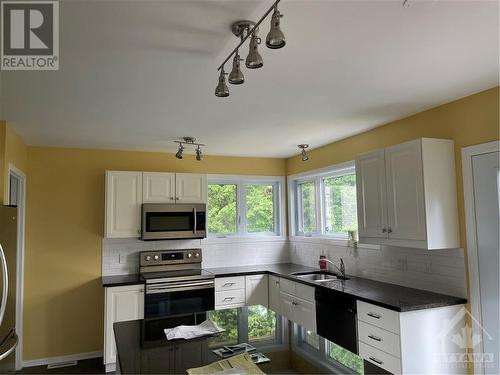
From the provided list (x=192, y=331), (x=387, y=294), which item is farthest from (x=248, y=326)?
(x=387, y=294)

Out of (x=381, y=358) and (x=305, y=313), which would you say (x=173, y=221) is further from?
(x=381, y=358)

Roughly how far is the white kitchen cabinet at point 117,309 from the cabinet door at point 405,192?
2717 mm

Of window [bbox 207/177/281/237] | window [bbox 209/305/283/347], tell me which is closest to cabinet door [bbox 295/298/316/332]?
window [bbox 209/305/283/347]

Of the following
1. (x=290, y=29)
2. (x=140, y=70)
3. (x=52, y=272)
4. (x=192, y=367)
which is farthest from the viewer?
(x=52, y=272)

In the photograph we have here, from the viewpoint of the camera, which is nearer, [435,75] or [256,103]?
[435,75]

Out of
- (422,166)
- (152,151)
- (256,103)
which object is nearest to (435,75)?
(422,166)

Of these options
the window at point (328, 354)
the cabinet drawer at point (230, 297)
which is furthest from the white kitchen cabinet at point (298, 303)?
the window at point (328, 354)

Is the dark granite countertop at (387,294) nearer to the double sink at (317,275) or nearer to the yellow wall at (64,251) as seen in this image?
the double sink at (317,275)

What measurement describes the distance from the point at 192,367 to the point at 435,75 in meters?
2.24

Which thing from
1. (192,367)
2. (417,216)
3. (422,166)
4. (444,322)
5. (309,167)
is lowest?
(444,322)

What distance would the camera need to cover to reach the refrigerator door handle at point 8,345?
2.32m

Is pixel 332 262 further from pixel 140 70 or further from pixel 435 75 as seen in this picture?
pixel 140 70

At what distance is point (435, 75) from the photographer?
7.80 feet

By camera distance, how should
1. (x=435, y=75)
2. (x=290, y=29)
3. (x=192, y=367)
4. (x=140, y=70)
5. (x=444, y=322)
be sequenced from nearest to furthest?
(x=192, y=367), (x=290, y=29), (x=140, y=70), (x=435, y=75), (x=444, y=322)
